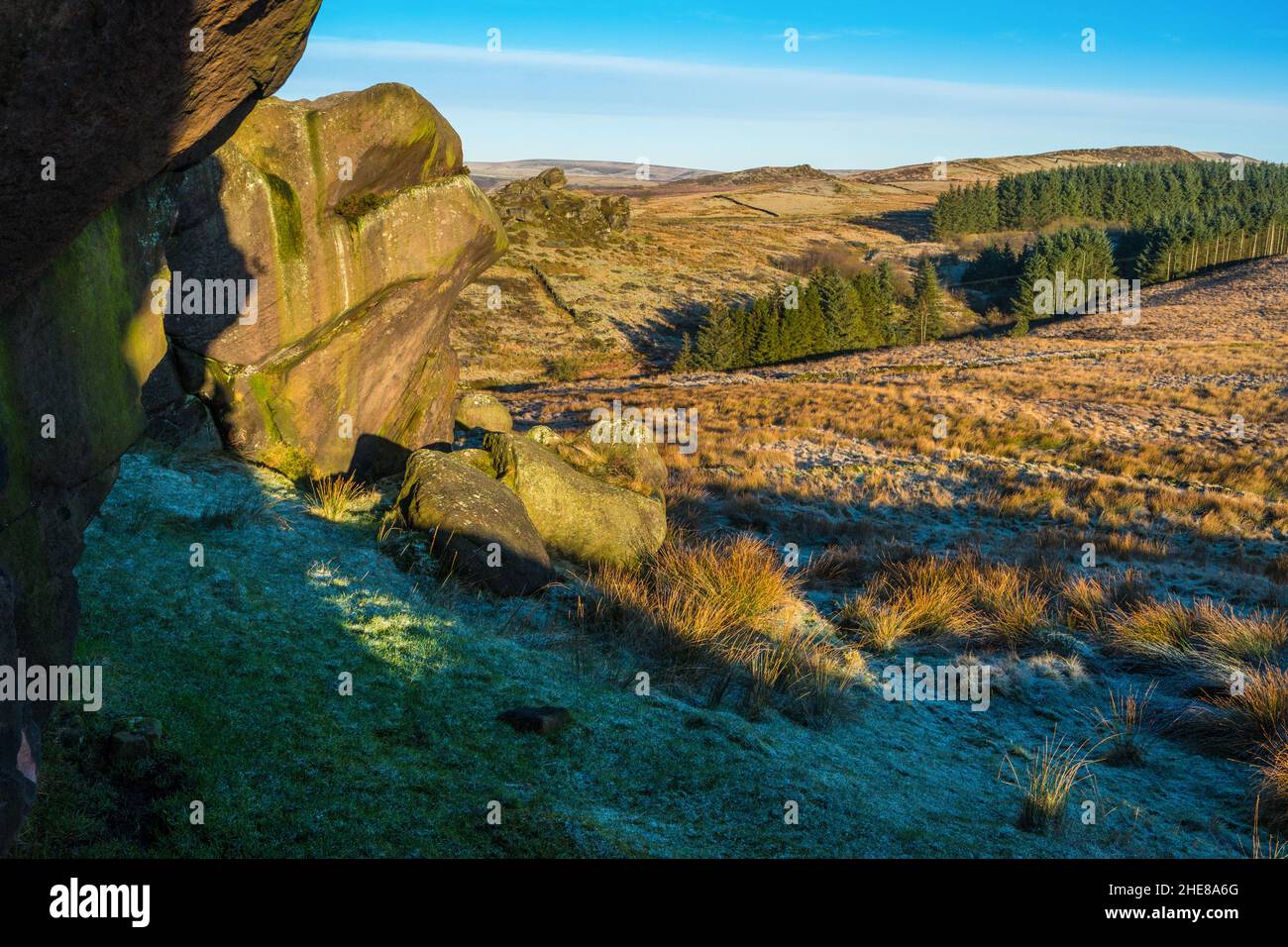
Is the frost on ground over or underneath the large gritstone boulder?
underneath

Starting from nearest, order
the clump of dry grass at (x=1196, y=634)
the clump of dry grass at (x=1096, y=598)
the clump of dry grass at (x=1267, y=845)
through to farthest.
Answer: the clump of dry grass at (x=1267, y=845) < the clump of dry grass at (x=1196, y=634) < the clump of dry grass at (x=1096, y=598)

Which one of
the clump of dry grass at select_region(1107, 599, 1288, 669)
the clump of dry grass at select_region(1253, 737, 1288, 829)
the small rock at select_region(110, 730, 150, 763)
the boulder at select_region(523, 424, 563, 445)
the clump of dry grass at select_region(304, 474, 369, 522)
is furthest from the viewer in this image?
the boulder at select_region(523, 424, 563, 445)

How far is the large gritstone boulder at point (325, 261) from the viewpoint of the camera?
34.1 feet

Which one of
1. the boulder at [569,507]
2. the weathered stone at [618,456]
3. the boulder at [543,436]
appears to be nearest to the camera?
the boulder at [569,507]

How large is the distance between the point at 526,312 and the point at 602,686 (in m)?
60.4

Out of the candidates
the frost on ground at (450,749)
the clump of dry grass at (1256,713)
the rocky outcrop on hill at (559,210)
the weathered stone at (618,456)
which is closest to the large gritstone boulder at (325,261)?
the weathered stone at (618,456)

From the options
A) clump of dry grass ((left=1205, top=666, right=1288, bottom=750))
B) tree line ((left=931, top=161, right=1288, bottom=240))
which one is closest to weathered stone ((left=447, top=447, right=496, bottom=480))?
clump of dry grass ((left=1205, top=666, right=1288, bottom=750))

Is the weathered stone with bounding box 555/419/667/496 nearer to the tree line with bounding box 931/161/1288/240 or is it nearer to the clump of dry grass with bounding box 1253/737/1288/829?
the clump of dry grass with bounding box 1253/737/1288/829

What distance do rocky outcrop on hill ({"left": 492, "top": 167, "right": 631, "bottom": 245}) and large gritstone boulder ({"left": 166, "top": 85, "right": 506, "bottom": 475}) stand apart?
7109 centimetres

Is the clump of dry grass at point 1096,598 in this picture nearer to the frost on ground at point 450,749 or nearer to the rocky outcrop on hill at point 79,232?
the frost on ground at point 450,749

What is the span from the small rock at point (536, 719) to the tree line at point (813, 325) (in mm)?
49774

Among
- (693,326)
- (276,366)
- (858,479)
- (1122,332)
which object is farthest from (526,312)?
(276,366)

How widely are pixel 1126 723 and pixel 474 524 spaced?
20.7 feet

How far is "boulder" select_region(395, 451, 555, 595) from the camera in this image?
8852 millimetres
